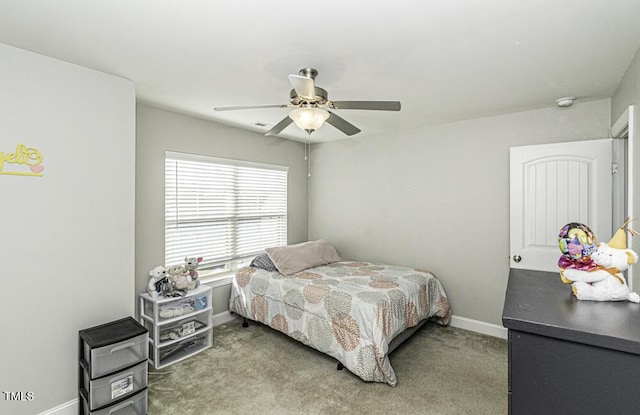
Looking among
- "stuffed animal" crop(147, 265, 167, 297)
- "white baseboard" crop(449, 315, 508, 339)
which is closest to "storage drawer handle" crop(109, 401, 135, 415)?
"stuffed animal" crop(147, 265, 167, 297)

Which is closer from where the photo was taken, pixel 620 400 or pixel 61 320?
pixel 620 400

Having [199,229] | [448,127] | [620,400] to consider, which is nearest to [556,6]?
[620,400]

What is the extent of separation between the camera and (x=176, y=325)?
10.2 feet

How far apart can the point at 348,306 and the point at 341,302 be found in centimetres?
9

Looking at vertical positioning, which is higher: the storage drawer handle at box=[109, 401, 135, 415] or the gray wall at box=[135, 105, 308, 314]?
the gray wall at box=[135, 105, 308, 314]

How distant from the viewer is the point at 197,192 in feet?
11.8

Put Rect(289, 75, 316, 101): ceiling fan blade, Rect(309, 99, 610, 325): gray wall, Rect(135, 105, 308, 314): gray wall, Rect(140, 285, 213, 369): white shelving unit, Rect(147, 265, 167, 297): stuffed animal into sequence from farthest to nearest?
Rect(309, 99, 610, 325): gray wall → Rect(135, 105, 308, 314): gray wall → Rect(147, 265, 167, 297): stuffed animal → Rect(140, 285, 213, 369): white shelving unit → Rect(289, 75, 316, 101): ceiling fan blade

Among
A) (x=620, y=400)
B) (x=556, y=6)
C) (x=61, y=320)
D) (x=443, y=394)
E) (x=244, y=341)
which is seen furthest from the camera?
(x=244, y=341)

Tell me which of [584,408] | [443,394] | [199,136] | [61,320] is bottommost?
[443,394]

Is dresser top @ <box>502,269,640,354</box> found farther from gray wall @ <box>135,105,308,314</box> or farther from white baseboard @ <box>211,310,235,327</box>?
white baseboard @ <box>211,310,235,327</box>

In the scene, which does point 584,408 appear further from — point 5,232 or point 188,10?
point 5,232

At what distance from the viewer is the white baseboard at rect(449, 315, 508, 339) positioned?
11.1 ft

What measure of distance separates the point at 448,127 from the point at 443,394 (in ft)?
9.05

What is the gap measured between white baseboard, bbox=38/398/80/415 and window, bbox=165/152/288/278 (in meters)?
1.40
